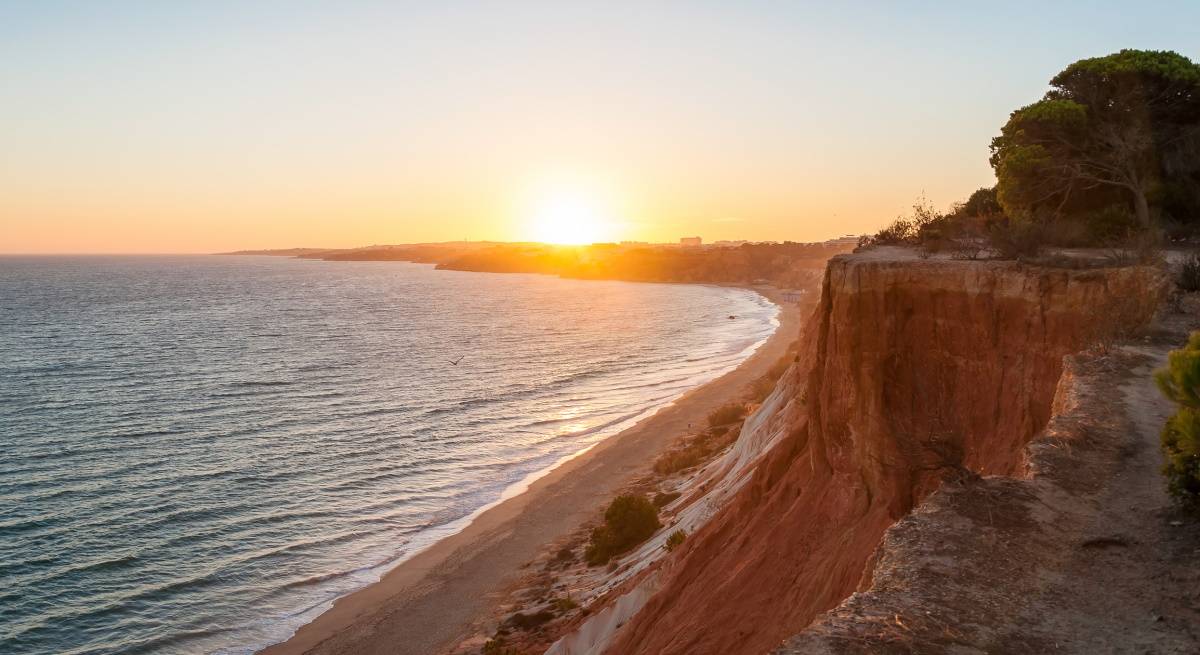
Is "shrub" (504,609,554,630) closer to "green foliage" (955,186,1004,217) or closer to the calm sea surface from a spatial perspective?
the calm sea surface

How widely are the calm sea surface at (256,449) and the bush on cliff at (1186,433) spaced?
78.3 ft

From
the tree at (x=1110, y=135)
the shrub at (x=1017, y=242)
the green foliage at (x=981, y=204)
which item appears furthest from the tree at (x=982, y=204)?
the shrub at (x=1017, y=242)

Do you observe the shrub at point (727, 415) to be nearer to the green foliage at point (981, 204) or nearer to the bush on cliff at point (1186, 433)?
the green foliage at point (981, 204)

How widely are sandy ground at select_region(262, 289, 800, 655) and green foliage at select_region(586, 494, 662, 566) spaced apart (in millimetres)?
3035

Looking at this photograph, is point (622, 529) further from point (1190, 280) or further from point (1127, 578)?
point (1127, 578)

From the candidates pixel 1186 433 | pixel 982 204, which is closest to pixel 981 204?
pixel 982 204

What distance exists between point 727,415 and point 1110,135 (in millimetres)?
25055

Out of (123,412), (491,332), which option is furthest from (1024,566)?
(491,332)

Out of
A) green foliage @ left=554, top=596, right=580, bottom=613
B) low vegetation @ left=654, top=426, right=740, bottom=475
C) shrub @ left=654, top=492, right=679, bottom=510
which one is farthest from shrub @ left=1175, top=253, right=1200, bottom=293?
low vegetation @ left=654, top=426, right=740, bottom=475

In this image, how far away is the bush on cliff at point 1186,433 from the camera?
8109 mm

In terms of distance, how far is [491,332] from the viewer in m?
100

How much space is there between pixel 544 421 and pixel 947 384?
3738cm

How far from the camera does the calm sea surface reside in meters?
26.5

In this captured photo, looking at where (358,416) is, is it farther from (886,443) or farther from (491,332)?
(491,332)
